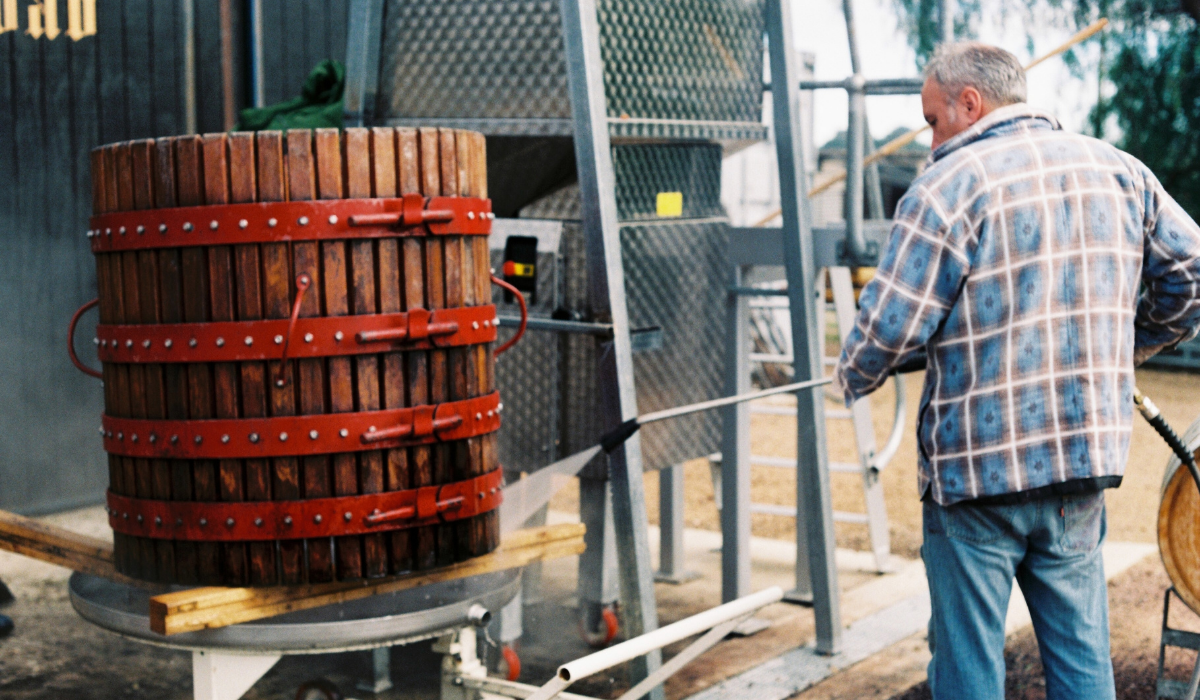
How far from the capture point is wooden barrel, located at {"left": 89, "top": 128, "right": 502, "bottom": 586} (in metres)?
2.71

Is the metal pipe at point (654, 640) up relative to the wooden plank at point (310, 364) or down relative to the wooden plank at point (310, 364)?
down

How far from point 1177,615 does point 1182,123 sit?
36.3ft

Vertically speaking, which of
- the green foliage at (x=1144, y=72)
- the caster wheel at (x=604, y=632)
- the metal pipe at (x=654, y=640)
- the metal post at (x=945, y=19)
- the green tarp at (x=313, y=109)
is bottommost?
the caster wheel at (x=604, y=632)

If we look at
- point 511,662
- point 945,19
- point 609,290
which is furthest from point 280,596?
point 945,19

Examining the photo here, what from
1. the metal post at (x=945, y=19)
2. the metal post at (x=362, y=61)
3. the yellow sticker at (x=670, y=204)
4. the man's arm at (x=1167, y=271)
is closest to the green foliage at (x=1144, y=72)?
the metal post at (x=945, y=19)

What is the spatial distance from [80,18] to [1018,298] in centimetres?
547

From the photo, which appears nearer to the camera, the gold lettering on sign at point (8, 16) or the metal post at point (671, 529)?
the metal post at point (671, 529)

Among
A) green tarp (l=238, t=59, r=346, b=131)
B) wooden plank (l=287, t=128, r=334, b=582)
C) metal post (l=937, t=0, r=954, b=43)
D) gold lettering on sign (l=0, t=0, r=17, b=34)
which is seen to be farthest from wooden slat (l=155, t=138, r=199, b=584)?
gold lettering on sign (l=0, t=0, r=17, b=34)

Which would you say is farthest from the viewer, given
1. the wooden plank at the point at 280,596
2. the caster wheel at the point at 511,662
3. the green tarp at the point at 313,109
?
the green tarp at the point at 313,109

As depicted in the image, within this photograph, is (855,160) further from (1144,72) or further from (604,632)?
(1144,72)

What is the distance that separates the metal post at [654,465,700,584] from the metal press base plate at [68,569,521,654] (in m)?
2.44

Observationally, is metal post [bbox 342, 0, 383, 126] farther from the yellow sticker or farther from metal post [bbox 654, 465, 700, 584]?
metal post [bbox 654, 465, 700, 584]

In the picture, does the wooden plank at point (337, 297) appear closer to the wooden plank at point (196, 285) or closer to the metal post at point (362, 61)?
the wooden plank at point (196, 285)

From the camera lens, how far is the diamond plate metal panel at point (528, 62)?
4312 millimetres
